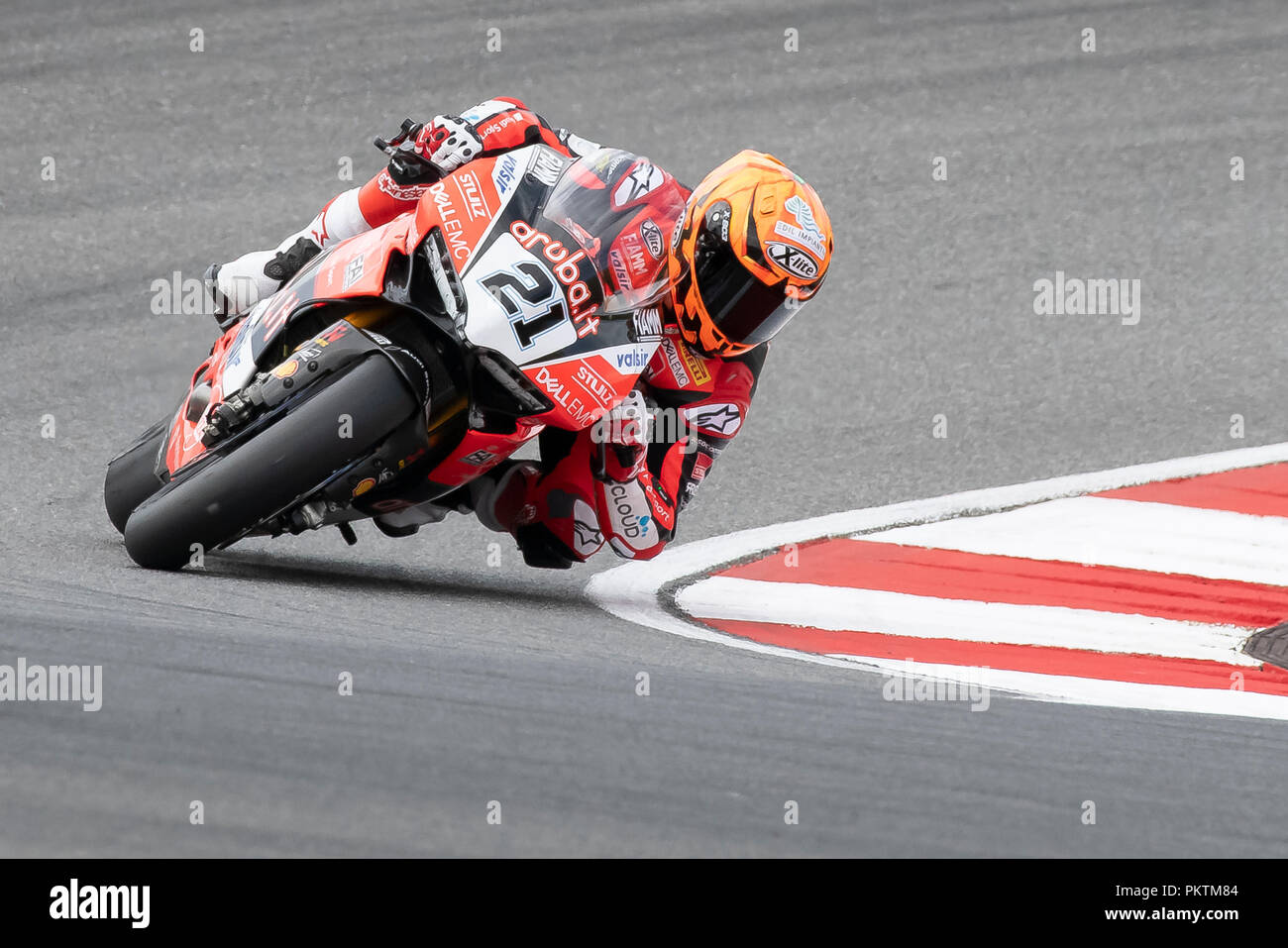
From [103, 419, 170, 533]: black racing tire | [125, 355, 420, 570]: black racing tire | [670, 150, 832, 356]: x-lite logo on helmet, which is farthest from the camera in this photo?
[103, 419, 170, 533]: black racing tire

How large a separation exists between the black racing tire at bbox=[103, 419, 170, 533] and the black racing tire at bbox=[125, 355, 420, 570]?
71 centimetres

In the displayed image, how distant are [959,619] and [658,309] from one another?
149cm

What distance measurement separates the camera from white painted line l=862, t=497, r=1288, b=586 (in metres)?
6.16

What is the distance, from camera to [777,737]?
3404 millimetres

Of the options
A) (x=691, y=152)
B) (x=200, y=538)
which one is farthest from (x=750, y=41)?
(x=200, y=538)

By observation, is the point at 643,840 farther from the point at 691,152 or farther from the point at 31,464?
the point at 691,152

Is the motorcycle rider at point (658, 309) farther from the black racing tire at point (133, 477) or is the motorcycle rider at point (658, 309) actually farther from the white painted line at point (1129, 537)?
the white painted line at point (1129, 537)

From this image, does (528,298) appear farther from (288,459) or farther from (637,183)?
(288,459)

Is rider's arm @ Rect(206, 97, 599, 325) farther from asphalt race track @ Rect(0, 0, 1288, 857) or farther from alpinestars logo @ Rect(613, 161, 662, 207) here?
asphalt race track @ Rect(0, 0, 1288, 857)
